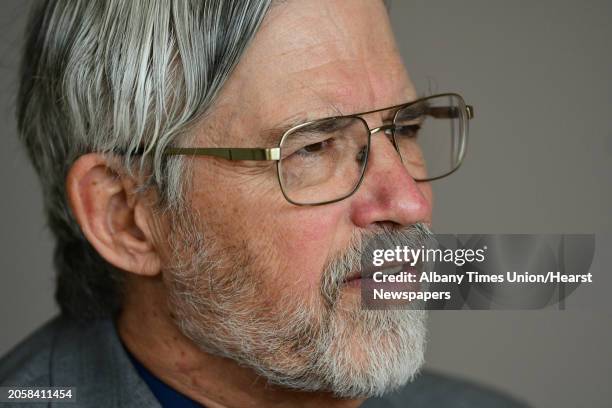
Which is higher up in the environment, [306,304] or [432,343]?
[306,304]

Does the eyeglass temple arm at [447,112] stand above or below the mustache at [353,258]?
above

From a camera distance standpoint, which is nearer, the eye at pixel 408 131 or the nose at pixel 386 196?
the nose at pixel 386 196

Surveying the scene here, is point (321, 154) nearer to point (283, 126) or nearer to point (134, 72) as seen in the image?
point (283, 126)

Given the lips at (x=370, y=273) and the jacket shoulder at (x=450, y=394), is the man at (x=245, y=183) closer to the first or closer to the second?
the lips at (x=370, y=273)

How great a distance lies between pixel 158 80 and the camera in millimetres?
1409

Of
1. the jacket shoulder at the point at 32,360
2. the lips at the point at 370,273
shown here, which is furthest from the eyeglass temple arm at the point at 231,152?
the jacket shoulder at the point at 32,360

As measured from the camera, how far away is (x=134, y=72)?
4.69 ft

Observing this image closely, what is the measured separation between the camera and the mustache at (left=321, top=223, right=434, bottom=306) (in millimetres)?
1340

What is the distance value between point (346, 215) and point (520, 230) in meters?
0.64

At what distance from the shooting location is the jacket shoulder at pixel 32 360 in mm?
1625

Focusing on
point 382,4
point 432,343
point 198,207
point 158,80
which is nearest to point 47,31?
point 158,80

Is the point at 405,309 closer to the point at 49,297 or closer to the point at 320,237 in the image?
the point at 320,237

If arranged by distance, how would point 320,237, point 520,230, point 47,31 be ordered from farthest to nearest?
point 520,230, point 47,31, point 320,237

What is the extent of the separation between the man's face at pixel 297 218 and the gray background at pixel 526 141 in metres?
0.51
